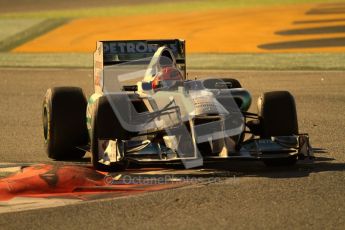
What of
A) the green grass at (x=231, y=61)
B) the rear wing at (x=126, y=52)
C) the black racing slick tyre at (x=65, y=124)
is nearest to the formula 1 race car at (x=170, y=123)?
the black racing slick tyre at (x=65, y=124)

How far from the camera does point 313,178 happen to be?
381 inches

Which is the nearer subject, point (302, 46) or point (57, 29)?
point (302, 46)

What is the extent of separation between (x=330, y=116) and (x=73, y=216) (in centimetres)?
787

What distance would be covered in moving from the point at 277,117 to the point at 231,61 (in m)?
15.1

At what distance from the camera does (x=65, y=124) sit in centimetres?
1163

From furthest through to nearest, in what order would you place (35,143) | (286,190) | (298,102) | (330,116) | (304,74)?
(304,74) < (298,102) < (330,116) < (35,143) < (286,190)

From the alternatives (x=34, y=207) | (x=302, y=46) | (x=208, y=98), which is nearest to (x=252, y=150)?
(x=208, y=98)

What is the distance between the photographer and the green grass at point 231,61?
24.0 metres

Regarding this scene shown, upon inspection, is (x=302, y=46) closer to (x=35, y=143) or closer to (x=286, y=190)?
(x=35, y=143)

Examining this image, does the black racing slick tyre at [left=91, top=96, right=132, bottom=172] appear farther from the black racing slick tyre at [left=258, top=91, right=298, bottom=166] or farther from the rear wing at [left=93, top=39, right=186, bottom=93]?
the rear wing at [left=93, top=39, right=186, bottom=93]

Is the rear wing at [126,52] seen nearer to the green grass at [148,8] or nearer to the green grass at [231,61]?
the green grass at [231,61]

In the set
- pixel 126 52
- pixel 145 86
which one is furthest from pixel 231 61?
pixel 145 86

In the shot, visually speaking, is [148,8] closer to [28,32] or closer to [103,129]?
[28,32]

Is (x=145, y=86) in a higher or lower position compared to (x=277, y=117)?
higher
